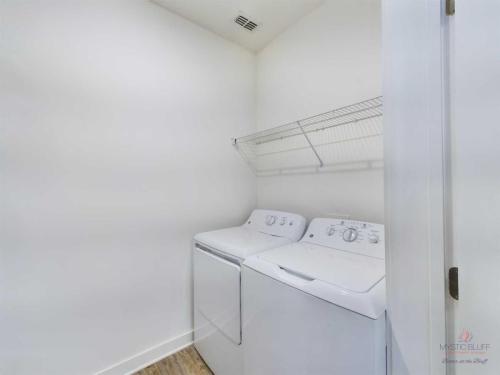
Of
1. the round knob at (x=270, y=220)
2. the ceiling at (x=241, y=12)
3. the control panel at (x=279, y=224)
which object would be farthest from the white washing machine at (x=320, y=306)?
the ceiling at (x=241, y=12)

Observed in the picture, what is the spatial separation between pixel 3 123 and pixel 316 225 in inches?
77.6

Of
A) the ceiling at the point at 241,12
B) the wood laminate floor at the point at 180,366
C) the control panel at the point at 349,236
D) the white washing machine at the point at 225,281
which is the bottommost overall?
the wood laminate floor at the point at 180,366

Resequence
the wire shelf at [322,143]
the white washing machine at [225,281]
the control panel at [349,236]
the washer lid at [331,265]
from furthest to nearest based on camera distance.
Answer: the wire shelf at [322,143] → the white washing machine at [225,281] → the control panel at [349,236] → the washer lid at [331,265]

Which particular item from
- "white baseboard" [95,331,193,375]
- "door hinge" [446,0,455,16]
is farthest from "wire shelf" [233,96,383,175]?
"white baseboard" [95,331,193,375]

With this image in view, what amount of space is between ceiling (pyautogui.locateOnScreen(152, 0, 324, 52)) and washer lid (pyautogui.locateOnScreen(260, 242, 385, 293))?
1935 millimetres

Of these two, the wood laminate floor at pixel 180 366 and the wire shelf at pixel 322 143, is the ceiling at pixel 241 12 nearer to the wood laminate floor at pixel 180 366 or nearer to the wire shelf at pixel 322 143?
the wire shelf at pixel 322 143

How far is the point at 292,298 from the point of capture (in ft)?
3.04

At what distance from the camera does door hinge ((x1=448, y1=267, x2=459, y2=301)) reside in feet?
1.79

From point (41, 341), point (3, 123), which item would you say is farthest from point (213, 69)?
point (41, 341)

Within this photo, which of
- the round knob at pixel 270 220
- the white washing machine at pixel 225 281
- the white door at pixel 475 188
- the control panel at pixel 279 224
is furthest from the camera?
the round knob at pixel 270 220

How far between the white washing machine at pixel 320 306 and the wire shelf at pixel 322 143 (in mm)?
517

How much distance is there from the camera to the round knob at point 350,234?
125cm

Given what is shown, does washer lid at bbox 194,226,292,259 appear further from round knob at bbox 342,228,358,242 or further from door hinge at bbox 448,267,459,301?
door hinge at bbox 448,267,459,301

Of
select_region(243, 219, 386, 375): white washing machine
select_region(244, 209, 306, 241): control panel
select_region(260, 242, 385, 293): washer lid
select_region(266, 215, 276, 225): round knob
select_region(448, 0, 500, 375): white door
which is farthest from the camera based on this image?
select_region(266, 215, 276, 225): round knob
